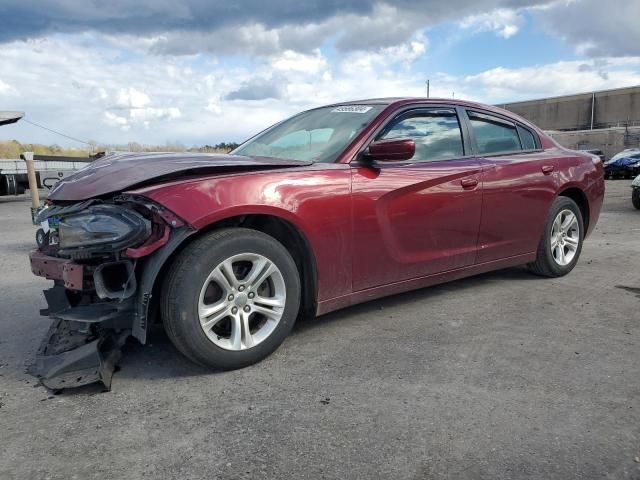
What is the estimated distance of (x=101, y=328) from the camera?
304 centimetres

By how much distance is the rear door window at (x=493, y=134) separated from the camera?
4.45 m

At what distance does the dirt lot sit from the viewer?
2.14 m

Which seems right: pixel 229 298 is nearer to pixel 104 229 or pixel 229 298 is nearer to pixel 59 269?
pixel 104 229

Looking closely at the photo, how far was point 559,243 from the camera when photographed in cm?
509

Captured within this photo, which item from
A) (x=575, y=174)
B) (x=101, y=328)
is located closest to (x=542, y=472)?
(x=101, y=328)

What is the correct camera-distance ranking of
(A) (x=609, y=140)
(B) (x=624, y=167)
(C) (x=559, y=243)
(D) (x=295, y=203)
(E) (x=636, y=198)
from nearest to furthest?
(D) (x=295, y=203) → (C) (x=559, y=243) → (E) (x=636, y=198) → (B) (x=624, y=167) → (A) (x=609, y=140)

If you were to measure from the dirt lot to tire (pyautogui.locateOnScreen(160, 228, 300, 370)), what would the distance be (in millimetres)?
151

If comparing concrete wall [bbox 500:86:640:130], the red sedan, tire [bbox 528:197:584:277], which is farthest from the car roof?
concrete wall [bbox 500:86:640:130]

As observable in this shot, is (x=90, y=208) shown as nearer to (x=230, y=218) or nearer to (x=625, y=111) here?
(x=230, y=218)

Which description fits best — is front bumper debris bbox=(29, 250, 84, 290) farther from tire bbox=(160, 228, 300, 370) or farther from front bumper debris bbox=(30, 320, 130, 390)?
tire bbox=(160, 228, 300, 370)

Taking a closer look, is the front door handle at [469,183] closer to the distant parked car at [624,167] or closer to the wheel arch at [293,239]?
the wheel arch at [293,239]

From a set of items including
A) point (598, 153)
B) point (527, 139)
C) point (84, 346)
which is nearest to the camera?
point (84, 346)

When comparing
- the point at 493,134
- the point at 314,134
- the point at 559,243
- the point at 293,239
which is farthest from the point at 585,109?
the point at 293,239

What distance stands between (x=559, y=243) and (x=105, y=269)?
13.4ft
